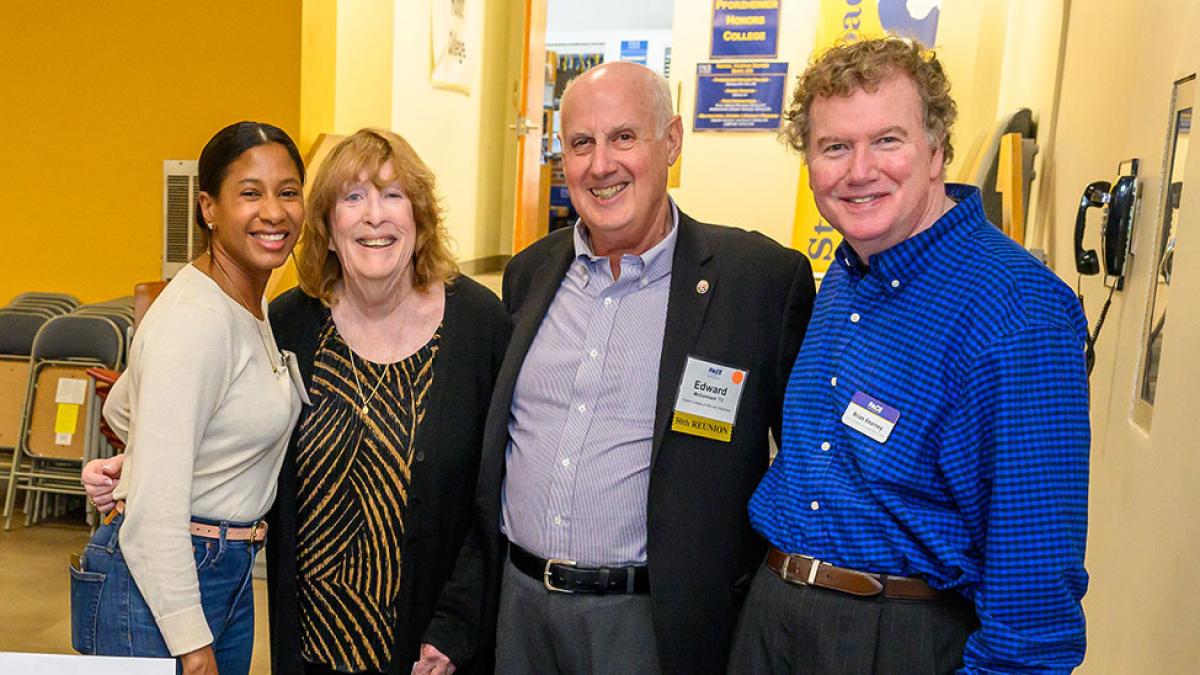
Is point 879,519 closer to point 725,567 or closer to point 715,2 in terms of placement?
point 725,567

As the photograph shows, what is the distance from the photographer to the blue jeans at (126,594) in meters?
1.88

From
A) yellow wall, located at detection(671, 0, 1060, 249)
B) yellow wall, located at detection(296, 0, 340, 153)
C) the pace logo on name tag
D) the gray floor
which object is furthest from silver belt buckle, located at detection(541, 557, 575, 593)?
yellow wall, located at detection(671, 0, 1060, 249)

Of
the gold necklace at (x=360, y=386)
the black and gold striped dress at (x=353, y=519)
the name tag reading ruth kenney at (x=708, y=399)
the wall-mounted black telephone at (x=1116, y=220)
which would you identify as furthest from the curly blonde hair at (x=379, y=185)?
the wall-mounted black telephone at (x=1116, y=220)

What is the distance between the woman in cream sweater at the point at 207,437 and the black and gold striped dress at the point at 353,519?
0.08 meters

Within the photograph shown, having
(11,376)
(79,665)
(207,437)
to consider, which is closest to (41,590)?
(11,376)

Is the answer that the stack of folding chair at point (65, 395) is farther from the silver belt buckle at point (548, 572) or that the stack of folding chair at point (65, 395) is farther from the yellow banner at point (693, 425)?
the yellow banner at point (693, 425)

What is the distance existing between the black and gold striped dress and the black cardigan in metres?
0.02

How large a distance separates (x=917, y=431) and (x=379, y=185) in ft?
3.92

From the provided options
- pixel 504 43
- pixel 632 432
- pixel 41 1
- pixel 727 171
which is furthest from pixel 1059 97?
pixel 504 43

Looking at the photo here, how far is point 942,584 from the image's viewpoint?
1.51 m

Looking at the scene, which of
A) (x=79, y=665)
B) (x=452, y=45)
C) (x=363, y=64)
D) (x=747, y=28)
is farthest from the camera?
(x=747, y=28)

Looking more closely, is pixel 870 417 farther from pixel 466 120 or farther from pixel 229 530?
pixel 466 120

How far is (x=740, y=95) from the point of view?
831 cm

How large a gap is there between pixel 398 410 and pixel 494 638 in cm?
54
